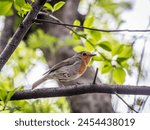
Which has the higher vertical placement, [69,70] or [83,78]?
[69,70]

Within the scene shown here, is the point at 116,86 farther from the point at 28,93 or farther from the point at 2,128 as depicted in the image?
the point at 2,128

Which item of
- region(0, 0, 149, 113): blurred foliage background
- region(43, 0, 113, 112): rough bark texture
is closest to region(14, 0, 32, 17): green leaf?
region(0, 0, 149, 113): blurred foliage background

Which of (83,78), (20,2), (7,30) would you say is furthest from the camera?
(7,30)

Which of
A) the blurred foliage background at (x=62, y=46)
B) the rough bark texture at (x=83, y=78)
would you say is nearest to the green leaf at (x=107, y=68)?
the blurred foliage background at (x=62, y=46)

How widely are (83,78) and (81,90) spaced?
1513 millimetres

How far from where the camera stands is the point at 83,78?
304 cm

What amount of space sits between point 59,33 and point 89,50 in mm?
1745

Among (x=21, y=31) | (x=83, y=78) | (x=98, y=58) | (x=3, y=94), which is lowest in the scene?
(x=83, y=78)

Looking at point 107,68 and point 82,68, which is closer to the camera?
point 107,68

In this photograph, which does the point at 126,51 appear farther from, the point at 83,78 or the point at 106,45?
the point at 83,78

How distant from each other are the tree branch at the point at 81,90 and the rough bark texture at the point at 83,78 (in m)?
1.47

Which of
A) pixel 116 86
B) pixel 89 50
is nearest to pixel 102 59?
pixel 89 50

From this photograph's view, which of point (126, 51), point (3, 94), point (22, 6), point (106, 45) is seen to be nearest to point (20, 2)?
point (22, 6)

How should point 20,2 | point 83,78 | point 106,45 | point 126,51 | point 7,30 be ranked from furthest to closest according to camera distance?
point 7,30
point 83,78
point 126,51
point 106,45
point 20,2
